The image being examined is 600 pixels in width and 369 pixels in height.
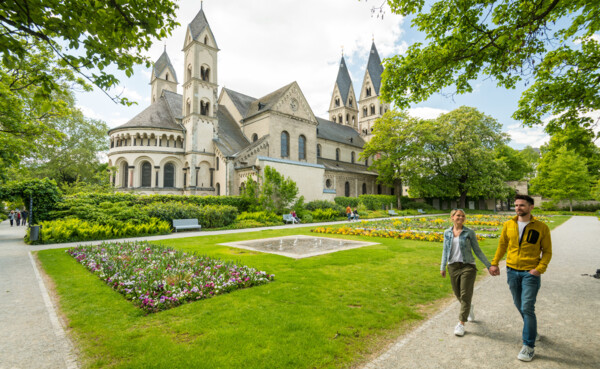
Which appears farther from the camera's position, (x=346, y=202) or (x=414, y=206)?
(x=414, y=206)

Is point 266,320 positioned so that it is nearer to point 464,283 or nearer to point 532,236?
point 464,283

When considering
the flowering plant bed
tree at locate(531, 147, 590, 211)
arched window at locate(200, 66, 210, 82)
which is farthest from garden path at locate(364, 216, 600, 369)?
tree at locate(531, 147, 590, 211)

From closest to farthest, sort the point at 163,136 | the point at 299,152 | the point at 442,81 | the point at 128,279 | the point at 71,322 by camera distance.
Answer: the point at 71,322 < the point at 128,279 < the point at 442,81 < the point at 163,136 < the point at 299,152

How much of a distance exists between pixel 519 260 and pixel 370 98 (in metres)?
56.6

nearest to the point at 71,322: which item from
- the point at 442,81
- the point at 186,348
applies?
the point at 186,348

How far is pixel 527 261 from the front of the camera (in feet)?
12.1

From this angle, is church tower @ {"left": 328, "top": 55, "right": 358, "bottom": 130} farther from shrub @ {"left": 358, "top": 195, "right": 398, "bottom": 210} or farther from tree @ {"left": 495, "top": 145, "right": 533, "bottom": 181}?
tree @ {"left": 495, "top": 145, "right": 533, "bottom": 181}

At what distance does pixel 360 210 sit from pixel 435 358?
2811 centimetres

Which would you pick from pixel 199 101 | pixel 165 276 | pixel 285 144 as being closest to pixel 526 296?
pixel 165 276

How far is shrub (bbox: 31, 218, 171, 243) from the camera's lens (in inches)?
492

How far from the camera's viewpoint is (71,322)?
174 inches

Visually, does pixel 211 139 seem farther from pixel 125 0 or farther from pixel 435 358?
pixel 435 358

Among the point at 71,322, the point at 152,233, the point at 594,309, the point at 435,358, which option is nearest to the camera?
the point at 435,358

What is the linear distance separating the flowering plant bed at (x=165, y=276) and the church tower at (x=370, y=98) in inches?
2046
